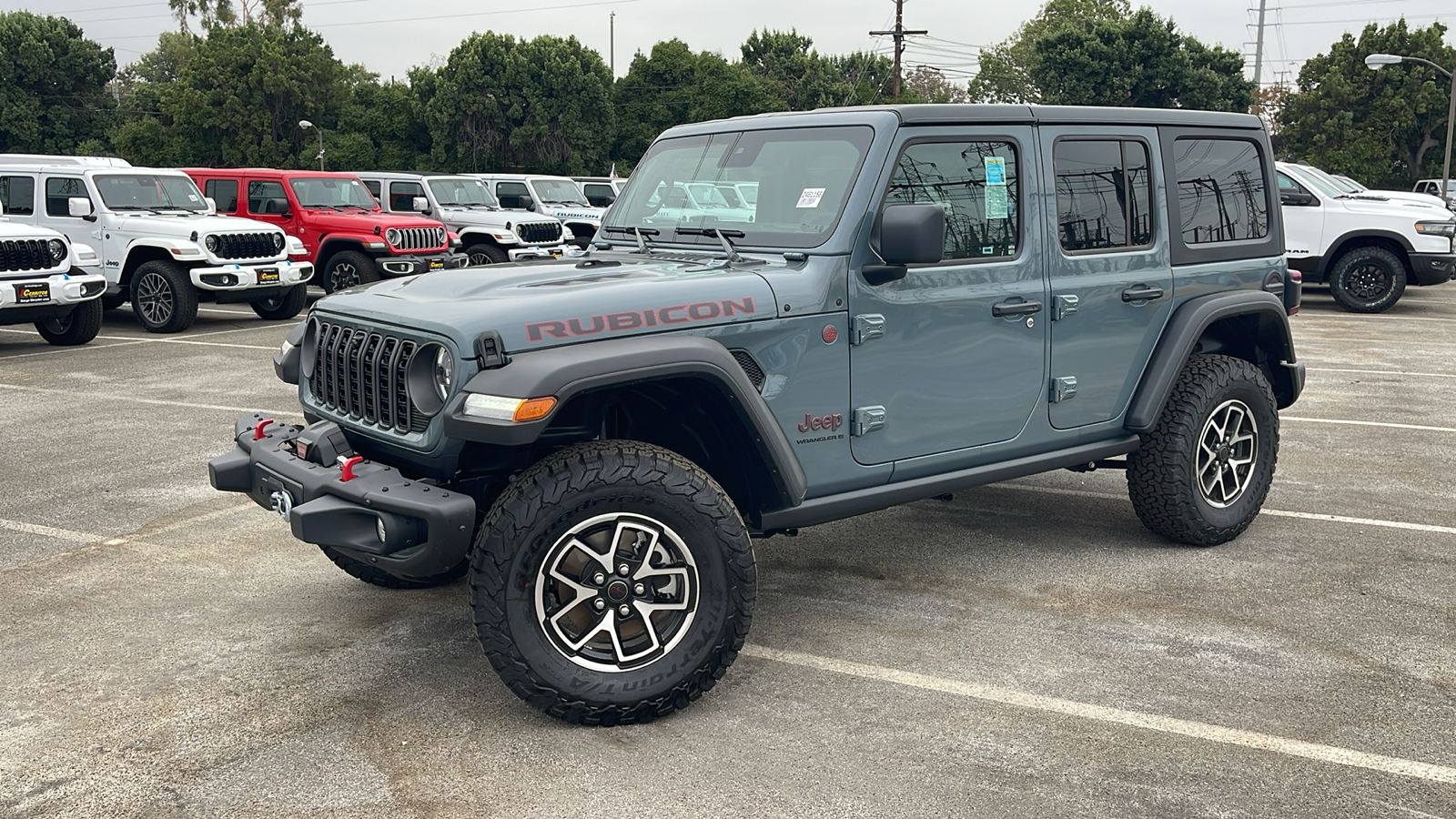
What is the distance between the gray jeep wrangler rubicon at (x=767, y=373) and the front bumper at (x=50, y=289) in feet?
29.1

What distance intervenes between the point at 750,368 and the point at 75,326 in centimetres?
1145

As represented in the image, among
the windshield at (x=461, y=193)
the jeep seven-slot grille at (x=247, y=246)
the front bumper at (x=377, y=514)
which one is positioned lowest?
the front bumper at (x=377, y=514)

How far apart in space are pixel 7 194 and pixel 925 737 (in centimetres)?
1437

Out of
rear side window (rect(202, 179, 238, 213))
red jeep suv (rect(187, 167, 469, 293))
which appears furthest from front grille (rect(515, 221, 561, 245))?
rear side window (rect(202, 179, 238, 213))

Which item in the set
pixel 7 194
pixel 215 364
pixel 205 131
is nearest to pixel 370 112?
pixel 205 131

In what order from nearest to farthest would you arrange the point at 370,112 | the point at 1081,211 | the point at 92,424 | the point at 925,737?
1. the point at 925,737
2. the point at 1081,211
3. the point at 92,424
4. the point at 370,112

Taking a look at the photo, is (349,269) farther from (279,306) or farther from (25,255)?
(25,255)

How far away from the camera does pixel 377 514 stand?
141 inches

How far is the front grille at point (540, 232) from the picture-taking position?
1889cm

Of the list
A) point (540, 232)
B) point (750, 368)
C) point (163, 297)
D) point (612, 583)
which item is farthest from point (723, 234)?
point (540, 232)

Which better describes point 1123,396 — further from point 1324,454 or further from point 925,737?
point 1324,454

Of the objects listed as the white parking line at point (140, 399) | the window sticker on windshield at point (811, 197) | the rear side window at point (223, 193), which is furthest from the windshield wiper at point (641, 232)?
the rear side window at point (223, 193)

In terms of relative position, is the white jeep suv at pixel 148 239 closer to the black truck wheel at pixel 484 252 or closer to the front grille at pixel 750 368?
the black truck wheel at pixel 484 252

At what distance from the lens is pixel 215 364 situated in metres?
11.6
